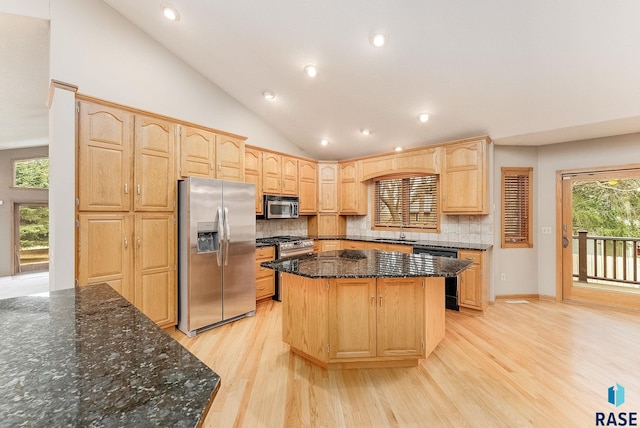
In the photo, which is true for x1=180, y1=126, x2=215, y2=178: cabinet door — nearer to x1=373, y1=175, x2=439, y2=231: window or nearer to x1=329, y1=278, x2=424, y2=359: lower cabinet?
x1=329, y1=278, x2=424, y2=359: lower cabinet

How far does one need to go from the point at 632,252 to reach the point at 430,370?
3852 mm

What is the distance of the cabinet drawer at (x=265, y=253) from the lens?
4.20 metres

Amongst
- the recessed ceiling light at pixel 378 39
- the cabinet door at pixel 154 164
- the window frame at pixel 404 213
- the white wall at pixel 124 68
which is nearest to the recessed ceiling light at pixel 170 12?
the white wall at pixel 124 68

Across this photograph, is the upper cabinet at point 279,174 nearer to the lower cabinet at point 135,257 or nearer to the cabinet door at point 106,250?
the lower cabinet at point 135,257

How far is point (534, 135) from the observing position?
3893mm

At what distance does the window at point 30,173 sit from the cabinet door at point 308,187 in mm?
6734

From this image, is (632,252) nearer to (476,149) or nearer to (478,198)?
(478,198)

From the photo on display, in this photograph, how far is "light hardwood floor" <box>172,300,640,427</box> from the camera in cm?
193

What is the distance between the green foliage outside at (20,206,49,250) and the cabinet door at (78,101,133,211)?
6.45m

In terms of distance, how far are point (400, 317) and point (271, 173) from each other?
3.13 meters

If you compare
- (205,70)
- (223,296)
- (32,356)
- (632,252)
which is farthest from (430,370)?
(205,70)

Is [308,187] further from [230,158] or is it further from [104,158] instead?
[104,158]

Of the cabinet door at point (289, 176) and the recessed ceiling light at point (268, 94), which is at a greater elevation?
the recessed ceiling light at point (268, 94)

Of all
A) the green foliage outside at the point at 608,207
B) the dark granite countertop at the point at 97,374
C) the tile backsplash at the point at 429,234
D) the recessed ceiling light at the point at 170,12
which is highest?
the recessed ceiling light at the point at 170,12
